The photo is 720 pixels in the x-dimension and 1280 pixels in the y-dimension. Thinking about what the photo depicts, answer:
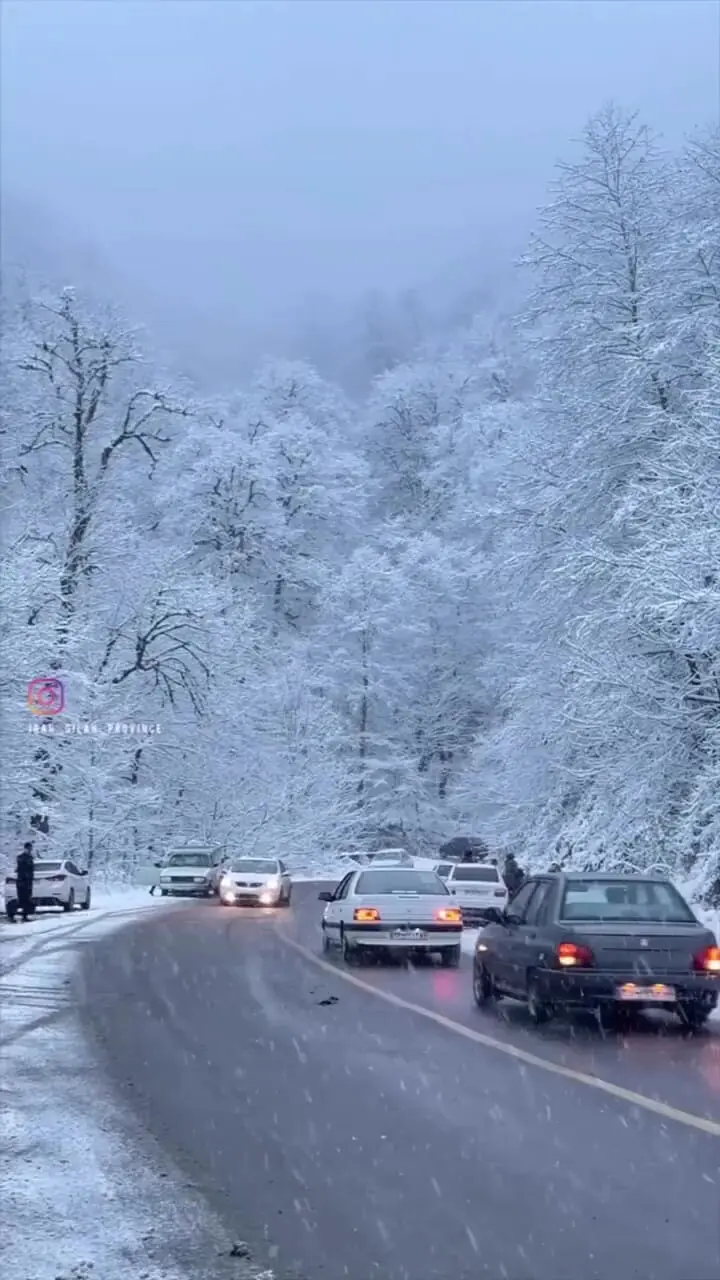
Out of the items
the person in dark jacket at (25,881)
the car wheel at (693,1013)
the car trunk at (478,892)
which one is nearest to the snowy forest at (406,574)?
the car trunk at (478,892)

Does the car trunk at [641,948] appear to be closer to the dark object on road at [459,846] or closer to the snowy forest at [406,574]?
the snowy forest at [406,574]

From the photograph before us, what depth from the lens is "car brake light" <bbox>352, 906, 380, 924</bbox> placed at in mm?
21750

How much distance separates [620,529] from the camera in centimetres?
2814

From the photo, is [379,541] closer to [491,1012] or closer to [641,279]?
[641,279]

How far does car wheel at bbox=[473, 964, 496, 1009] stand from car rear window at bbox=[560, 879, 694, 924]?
2.00 m

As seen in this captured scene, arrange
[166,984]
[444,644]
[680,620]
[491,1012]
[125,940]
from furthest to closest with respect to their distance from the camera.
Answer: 1. [444,644]
2. [125,940]
3. [680,620]
4. [166,984]
5. [491,1012]

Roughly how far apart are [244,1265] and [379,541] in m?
66.4

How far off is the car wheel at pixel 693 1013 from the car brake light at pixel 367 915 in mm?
7912

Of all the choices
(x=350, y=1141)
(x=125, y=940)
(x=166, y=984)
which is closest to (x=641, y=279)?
(x=125, y=940)

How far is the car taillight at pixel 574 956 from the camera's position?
13.5 meters

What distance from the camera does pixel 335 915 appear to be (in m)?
22.7

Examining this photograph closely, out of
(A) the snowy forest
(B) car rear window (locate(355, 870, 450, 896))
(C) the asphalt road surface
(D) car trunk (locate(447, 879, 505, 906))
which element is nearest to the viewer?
(C) the asphalt road surface

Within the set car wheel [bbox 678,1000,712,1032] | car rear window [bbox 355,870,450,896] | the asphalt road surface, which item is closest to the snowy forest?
car rear window [bbox 355,870,450,896]

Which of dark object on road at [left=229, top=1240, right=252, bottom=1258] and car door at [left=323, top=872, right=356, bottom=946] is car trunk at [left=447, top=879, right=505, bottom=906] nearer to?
car door at [left=323, top=872, right=356, bottom=946]
